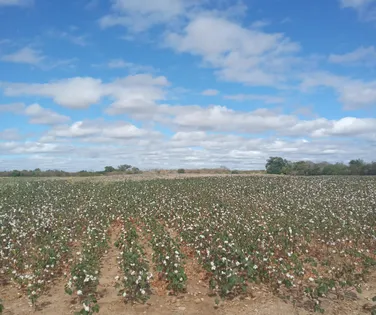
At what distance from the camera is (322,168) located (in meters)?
72.7

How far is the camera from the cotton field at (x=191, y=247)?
871cm

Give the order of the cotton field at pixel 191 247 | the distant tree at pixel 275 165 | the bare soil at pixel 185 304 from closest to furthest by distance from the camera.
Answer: the bare soil at pixel 185 304, the cotton field at pixel 191 247, the distant tree at pixel 275 165

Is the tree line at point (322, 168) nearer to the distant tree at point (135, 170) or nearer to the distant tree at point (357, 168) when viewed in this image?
the distant tree at point (357, 168)

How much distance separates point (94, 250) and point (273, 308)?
6.17 meters

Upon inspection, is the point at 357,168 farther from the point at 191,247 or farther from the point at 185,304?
the point at 185,304

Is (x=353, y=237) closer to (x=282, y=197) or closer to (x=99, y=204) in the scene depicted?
(x=282, y=197)

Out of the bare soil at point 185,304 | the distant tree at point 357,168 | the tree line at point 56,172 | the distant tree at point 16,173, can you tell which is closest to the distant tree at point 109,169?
the tree line at point 56,172

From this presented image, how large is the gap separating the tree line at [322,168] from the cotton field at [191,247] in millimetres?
51535

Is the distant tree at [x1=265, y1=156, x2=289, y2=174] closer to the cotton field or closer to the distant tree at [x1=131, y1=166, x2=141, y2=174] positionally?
the distant tree at [x1=131, y1=166, x2=141, y2=174]

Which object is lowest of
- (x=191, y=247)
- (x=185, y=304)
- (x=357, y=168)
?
(x=185, y=304)

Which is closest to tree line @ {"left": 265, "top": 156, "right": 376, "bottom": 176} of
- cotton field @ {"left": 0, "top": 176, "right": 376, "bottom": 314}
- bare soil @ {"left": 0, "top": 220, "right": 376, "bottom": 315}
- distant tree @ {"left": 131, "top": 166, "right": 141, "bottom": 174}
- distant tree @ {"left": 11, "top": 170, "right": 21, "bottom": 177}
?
distant tree @ {"left": 131, "top": 166, "right": 141, "bottom": 174}

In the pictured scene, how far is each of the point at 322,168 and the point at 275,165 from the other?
38.0 ft

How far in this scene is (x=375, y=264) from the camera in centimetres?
1049

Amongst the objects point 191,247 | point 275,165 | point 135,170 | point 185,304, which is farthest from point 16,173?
point 185,304
